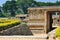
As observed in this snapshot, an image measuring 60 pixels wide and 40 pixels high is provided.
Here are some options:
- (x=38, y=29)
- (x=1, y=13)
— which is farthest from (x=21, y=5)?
(x=38, y=29)

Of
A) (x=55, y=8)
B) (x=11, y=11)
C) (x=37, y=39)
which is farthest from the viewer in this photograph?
(x=11, y=11)

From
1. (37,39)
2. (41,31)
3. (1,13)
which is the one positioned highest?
(37,39)

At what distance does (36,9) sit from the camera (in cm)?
2094

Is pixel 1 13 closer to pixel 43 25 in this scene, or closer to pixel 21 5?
pixel 21 5

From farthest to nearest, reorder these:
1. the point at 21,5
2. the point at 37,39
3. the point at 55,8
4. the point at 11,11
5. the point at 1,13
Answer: the point at 21,5 < the point at 1,13 < the point at 11,11 < the point at 55,8 < the point at 37,39

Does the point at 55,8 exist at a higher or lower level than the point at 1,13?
higher

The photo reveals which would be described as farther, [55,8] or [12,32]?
[55,8]

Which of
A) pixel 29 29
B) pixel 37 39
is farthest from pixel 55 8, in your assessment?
pixel 37 39

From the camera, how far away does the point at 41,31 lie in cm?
2108

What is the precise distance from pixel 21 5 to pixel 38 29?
72.2 metres

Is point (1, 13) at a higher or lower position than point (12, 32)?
lower

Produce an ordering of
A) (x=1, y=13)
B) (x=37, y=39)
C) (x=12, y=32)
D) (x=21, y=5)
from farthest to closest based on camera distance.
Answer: (x=21, y=5) → (x=1, y=13) → (x=12, y=32) → (x=37, y=39)

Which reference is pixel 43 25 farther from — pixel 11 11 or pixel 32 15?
pixel 11 11

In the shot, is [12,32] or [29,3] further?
[29,3]
